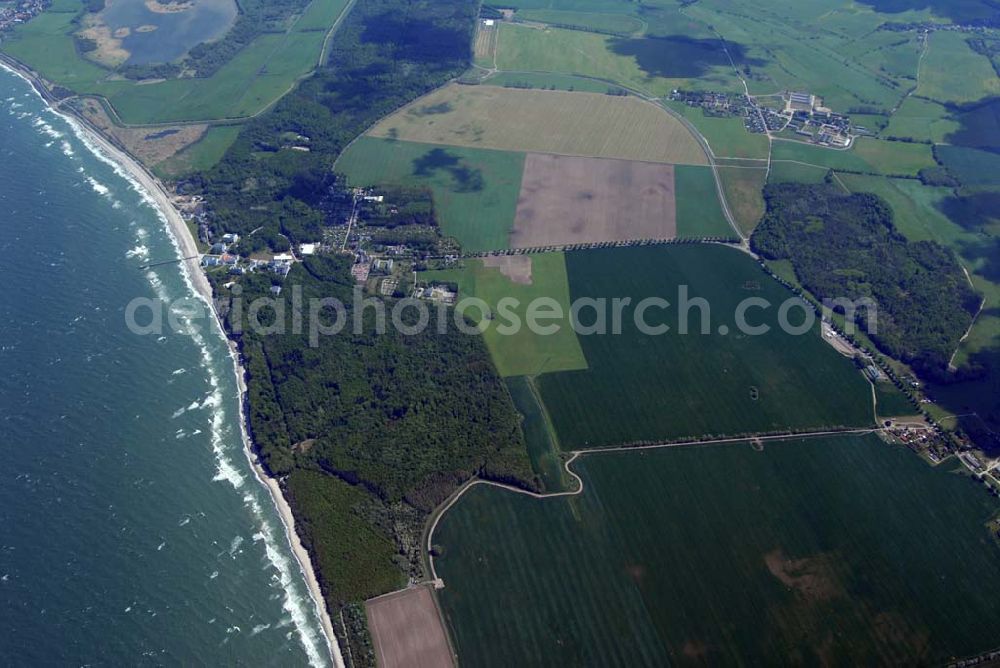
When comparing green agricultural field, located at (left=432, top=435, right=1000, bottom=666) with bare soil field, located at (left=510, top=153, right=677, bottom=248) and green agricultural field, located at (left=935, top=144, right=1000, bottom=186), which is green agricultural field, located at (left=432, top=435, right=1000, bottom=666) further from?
green agricultural field, located at (left=935, top=144, right=1000, bottom=186)

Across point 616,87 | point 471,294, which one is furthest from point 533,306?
point 616,87

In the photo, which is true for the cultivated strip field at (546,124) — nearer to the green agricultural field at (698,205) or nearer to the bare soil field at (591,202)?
the green agricultural field at (698,205)

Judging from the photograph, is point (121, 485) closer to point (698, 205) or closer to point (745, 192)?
point (698, 205)

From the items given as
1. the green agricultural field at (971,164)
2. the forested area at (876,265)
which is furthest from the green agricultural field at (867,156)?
the forested area at (876,265)

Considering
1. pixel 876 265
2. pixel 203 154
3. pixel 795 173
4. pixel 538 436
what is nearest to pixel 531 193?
pixel 795 173

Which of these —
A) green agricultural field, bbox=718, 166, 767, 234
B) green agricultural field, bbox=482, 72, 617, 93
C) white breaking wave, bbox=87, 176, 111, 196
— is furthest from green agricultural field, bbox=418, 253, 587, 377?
green agricultural field, bbox=482, 72, 617, 93

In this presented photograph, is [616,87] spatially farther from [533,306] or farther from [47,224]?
[47,224]

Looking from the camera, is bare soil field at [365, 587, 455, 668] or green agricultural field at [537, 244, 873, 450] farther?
green agricultural field at [537, 244, 873, 450]
